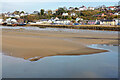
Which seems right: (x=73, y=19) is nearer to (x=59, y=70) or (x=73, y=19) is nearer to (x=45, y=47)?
(x=45, y=47)

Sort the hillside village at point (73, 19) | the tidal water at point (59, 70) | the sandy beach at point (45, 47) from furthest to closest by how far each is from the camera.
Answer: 1. the hillside village at point (73, 19)
2. the sandy beach at point (45, 47)
3. the tidal water at point (59, 70)

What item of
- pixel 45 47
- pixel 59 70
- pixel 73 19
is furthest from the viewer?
pixel 73 19

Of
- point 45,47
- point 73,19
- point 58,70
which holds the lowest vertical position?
point 58,70

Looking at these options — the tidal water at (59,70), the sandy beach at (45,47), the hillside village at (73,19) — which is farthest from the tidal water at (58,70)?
the hillside village at (73,19)

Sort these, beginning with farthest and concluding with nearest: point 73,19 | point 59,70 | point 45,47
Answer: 1. point 73,19
2. point 45,47
3. point 59,70

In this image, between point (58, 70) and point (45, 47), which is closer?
point (58, 70)

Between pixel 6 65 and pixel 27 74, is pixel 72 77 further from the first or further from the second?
pixel 6 65

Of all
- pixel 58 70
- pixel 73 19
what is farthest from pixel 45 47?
pixel 73 19

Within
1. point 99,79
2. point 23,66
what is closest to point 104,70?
point 99,79

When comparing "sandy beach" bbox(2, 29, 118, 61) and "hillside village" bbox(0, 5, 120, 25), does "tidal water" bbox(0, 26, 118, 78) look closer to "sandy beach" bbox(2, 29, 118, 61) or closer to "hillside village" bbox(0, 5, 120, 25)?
"sandy beach" bbox(2, 29, 118, 61)

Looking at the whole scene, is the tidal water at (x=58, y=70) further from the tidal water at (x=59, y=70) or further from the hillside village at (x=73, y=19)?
the hillside village at (x=73, y=19)

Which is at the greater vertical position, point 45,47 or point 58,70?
point 45,47

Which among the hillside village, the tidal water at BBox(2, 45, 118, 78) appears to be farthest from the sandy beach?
the hillside village

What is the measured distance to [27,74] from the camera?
207 inches
